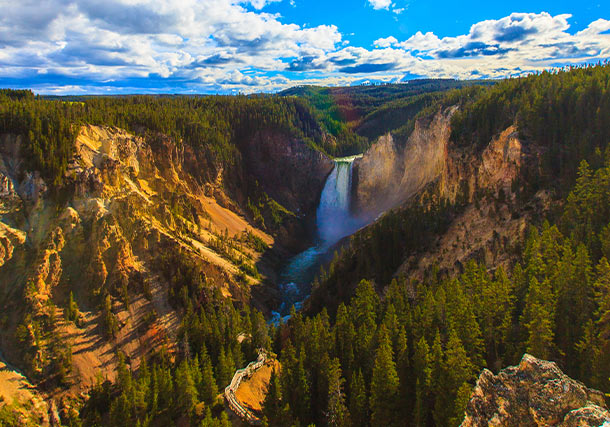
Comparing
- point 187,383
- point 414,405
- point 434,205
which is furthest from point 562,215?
point 187,383

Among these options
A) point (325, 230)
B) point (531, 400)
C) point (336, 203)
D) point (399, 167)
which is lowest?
point (325, 230)

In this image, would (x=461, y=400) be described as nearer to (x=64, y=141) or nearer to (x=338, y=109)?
(x=64, y=141)

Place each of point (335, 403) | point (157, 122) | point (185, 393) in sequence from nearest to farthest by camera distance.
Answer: point (335, 403), point (185, 393), point (157, 122)

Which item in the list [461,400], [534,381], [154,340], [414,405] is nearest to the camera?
[534,381]

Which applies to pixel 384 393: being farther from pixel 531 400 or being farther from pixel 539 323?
pixel 531 400

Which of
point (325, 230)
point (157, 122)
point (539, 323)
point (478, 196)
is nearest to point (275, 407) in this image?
point (539, 323)

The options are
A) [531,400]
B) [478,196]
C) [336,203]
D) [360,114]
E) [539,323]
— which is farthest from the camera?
[360,114]

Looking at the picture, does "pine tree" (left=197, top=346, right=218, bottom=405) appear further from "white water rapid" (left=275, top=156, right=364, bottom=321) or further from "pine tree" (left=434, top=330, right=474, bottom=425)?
"white water rapid" (left=275, top=156, right=364, bottom=321)
